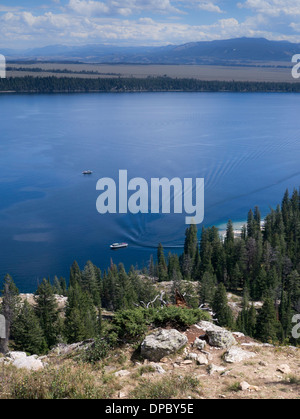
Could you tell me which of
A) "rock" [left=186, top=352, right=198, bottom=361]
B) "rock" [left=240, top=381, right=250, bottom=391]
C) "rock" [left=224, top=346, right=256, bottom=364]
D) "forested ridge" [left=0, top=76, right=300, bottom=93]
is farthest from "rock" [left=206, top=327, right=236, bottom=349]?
"forested ridge" [left=0, top=76, right=300, bottom=93]

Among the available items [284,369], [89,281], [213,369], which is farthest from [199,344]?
[89,281]

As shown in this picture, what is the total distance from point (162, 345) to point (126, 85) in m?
172

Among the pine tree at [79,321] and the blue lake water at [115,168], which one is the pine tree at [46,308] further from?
the blue lake water at [115,168]

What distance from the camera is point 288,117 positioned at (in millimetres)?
104562

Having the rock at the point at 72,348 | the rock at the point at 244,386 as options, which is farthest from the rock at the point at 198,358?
the rock at the point at 72,348

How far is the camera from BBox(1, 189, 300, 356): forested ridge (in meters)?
10.7

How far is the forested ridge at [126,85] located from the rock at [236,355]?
6379 inches

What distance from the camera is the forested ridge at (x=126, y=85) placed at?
158m

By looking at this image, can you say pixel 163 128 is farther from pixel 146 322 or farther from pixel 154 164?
pixel 146 322

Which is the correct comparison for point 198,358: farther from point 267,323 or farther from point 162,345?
point 267,323

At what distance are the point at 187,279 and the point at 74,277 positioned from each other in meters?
9.91

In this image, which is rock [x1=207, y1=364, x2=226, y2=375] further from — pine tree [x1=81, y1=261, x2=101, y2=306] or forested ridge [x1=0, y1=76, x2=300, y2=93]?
forested ridge [x1=0, y1=76, x2=300, y2=93]

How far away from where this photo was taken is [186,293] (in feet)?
75.6

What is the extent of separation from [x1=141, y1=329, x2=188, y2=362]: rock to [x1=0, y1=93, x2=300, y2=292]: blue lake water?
26344 millimetres
